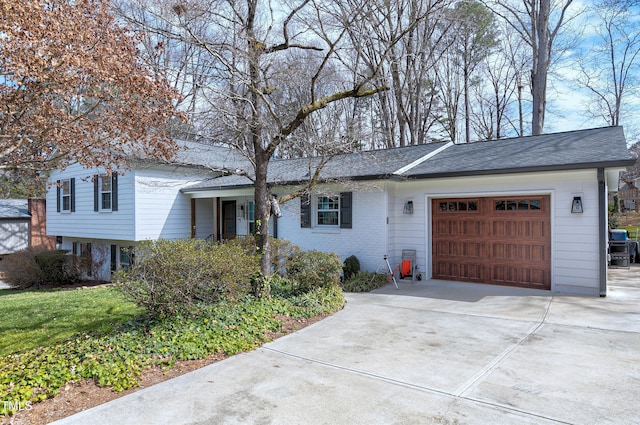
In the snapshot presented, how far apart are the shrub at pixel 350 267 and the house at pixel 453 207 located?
1.09 feet

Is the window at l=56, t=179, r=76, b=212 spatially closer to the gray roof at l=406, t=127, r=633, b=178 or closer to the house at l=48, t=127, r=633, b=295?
the house at l=48, t=127, r=633, b=295

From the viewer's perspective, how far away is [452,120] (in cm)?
2266

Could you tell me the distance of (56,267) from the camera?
44.3 feet

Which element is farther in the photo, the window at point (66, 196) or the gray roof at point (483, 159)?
the window at point (66, 196)

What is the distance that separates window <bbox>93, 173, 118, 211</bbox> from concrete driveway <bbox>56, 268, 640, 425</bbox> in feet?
35.0

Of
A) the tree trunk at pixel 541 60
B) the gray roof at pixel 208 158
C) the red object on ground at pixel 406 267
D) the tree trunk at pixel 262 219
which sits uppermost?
the tree trunk at pixel 541 60

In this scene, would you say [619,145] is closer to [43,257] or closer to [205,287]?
[205,287]

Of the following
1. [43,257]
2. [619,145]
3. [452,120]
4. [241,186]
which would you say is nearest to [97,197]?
[43,257]

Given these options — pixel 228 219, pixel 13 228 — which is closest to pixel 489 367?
pixel 228 219

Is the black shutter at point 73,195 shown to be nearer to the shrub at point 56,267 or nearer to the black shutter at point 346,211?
the shrub at point 56,267

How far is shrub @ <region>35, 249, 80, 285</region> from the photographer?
44.0ft

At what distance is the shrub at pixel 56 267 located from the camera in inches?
528

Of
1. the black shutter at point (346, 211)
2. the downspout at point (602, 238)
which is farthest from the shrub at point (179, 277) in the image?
the downspout at point (602, 238)

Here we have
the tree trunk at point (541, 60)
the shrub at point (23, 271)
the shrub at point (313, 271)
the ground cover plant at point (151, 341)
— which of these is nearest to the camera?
the ground cover plant at point (151, 341)
